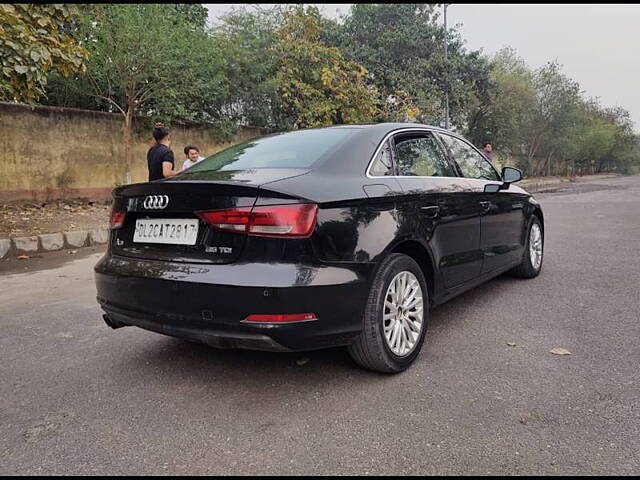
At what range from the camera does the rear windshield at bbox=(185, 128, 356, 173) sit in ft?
9.33

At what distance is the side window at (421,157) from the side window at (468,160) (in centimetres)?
21

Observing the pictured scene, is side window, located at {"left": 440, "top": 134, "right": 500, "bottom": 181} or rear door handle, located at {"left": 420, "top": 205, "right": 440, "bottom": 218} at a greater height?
side window, located at {"left": 440, "top": 134, "right": 500, "bottom": 181}

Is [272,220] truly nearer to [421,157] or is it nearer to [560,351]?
[421,157]

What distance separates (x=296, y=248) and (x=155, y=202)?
0.88 metres

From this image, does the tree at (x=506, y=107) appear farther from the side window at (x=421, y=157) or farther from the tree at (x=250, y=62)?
the side window at (x=421, y=157)

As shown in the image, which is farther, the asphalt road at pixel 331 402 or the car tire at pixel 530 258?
the car tire at pixel 530 258

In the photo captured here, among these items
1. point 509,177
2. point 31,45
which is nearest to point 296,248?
point 509,177

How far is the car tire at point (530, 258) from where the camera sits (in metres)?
4.86

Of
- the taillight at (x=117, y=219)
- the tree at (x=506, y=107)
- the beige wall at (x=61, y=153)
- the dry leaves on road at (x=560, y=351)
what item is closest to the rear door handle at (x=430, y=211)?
the dry leaves on road at (x=560, y=351)

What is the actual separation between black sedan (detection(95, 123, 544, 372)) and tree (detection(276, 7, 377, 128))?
39.4ft

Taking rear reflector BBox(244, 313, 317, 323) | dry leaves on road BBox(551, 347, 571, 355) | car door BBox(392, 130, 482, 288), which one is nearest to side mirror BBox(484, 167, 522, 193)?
car door BBox(392, 130, 482, 288)

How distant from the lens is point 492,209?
158 inches

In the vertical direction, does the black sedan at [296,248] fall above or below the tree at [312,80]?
below

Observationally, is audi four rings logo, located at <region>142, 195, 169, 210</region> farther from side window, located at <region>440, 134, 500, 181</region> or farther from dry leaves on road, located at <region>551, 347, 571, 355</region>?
dry leaves on road, located at <region>551, 347, 571, 355</region>
